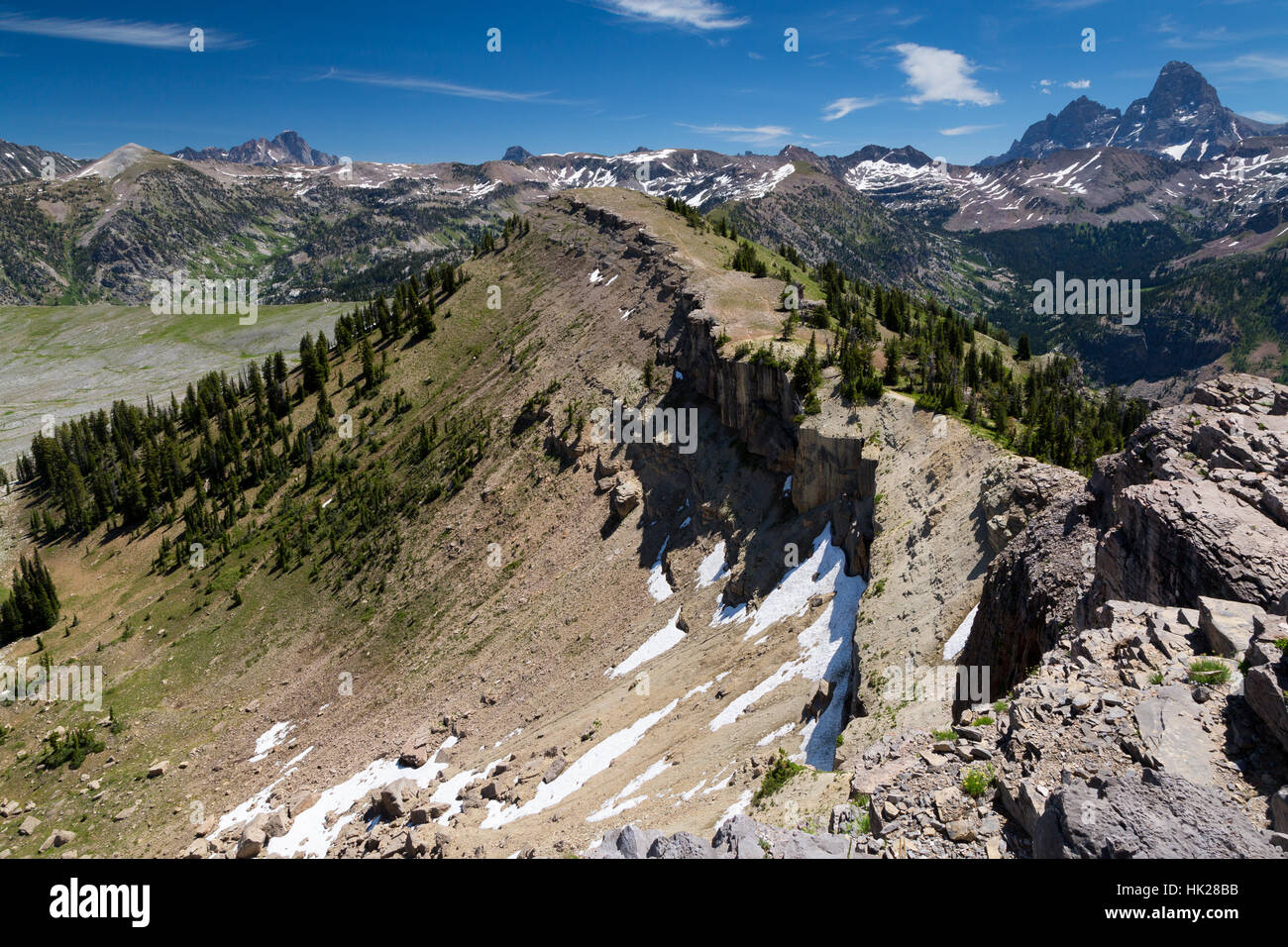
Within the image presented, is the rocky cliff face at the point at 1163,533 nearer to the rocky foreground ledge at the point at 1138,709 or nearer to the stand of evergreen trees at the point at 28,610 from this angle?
the rocky foreground ledge at the point at 1138,709

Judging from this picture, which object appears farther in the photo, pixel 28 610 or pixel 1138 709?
pixel 28 610

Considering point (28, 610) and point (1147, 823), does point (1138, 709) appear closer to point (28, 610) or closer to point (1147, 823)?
point (1147, 823)

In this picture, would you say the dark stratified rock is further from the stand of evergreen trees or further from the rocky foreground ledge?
the stand of evergreen trees

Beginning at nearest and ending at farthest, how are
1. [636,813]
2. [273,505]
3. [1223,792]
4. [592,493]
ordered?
[1223,792] → [636,813] → [592,493] → [273,505]

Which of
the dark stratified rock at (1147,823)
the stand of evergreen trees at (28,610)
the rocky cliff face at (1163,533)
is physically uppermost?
the rocky cliff face at (1163,533)

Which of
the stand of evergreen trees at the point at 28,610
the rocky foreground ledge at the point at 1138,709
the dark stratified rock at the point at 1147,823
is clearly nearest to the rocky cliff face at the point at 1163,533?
the rocky foreground ledge at the point at 1138,709

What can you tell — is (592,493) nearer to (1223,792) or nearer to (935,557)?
Answer: (935,557)

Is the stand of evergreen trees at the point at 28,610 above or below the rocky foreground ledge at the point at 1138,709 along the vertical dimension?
below

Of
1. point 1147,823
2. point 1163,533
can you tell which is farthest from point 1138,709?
point 1163,533

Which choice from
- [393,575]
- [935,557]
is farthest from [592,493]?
[935,557]

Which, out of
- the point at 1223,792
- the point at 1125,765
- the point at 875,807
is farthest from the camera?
the point at 875,807

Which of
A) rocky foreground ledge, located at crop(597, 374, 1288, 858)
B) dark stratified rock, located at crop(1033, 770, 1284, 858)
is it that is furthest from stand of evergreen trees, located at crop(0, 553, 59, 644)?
dark stratified rock, located at crop(1033, 770, 1284, 858)
